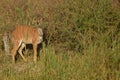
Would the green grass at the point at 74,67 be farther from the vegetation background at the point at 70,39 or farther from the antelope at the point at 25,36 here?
the antelope at the point at 25,36

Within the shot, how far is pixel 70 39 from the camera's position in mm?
10938

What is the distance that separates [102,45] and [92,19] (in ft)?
3.64

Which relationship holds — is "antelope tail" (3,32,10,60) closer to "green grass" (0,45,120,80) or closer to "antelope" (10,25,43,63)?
"antelope" (10,25,43,63)

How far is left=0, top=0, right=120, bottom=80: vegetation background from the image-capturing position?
8.60m

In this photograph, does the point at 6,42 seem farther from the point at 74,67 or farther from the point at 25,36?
the point at 74,67

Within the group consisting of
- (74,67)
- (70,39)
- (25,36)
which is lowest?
(74,67)

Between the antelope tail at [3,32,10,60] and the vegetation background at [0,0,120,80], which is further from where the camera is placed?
the antelope tail at [3,32,10,60]

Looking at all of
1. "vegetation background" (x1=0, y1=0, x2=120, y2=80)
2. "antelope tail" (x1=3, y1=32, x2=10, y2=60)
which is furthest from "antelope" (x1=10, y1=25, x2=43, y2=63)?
"vegetation background" (x1=0, y1=0, x2=120, y2=80)

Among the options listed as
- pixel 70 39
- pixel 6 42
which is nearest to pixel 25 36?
pixel 6 42

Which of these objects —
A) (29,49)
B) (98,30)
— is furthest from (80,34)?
(29,49)

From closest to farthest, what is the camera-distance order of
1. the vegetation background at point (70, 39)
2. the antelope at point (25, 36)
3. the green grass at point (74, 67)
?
the green grass at point (74, 67) → the vegetation background at point (70, 39) → the antelope at point (25, 36)

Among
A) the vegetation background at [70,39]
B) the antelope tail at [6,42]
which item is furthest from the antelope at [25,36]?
the vegetation background at [70,39]

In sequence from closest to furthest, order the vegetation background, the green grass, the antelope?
the green grass
the vegetation background
the antelope

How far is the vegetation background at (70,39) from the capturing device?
28.2 feet
